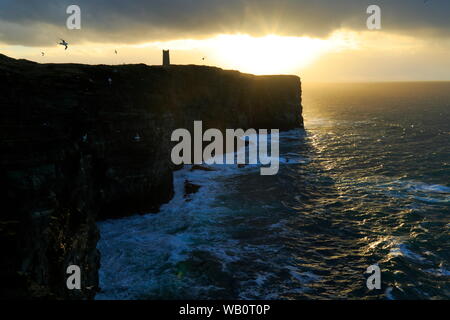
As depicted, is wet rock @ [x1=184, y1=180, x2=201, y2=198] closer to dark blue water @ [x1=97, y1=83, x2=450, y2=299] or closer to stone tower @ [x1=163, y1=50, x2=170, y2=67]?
dark blue water @ [x1=97, y1=83, x2=450, y2=299]

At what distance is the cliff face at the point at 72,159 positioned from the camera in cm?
1291

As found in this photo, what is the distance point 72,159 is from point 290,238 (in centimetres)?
1662

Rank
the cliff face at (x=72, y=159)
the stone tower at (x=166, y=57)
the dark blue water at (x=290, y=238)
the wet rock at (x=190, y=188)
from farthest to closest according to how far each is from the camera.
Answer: the stone tower at (x=166, y=57) → the wet rock at (x=190, y=188) → the dark blue water at (x=290, y=238) → the cliff face at (x=72, y=159)

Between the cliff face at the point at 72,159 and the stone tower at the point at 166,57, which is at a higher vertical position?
the stone tower at the point at 166,57

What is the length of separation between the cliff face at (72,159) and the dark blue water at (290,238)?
3.46 metres

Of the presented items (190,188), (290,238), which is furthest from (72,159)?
(190,188)

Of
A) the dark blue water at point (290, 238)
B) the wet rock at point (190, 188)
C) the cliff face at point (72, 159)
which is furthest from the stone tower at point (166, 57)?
the wet rock at point (190, 188)

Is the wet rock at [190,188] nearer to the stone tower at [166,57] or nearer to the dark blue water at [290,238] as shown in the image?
the dark blue water at [290,238]

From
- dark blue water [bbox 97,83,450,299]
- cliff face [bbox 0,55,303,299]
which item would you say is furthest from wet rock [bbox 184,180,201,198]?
cliff face [bbox 0,55,303,299]

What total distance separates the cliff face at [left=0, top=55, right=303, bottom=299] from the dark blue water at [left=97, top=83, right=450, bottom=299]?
3458 millimetres

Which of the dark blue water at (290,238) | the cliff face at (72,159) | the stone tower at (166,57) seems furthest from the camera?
the stone tower at (166,57)
